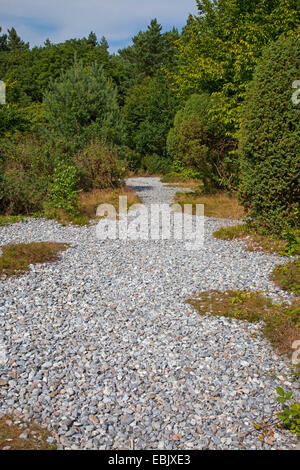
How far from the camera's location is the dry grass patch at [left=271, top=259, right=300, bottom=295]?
478 cm

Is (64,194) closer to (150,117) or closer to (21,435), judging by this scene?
(21,435)

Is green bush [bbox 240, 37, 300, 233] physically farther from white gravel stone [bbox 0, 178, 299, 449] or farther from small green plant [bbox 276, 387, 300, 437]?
small green plant [bbox 276, 387, 300, 437]

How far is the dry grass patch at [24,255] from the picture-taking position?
5.68m

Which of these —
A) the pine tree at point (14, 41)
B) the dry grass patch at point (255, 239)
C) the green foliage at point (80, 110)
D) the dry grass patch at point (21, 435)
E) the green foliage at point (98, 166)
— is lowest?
the dry grass patch at point (21, 435)

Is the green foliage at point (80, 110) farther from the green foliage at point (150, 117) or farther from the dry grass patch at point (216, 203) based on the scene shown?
the green foliage at point (150, 117)

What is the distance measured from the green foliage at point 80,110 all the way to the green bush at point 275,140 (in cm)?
772

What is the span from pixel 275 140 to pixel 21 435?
19.6 ft

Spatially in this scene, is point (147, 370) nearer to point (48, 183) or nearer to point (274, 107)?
point (274, 107)

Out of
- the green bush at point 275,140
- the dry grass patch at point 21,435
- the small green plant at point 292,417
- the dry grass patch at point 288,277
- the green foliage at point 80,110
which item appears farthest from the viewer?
the green foliage at point 80,110

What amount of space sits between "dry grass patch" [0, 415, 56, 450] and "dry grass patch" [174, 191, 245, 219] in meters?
7.60

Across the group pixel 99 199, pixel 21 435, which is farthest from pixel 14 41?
pixel 21 435

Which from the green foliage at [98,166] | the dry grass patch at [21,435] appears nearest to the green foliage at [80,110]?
the green foliage at [98,166]

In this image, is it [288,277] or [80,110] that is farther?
[80,110]

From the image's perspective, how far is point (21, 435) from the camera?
2.51 metres
